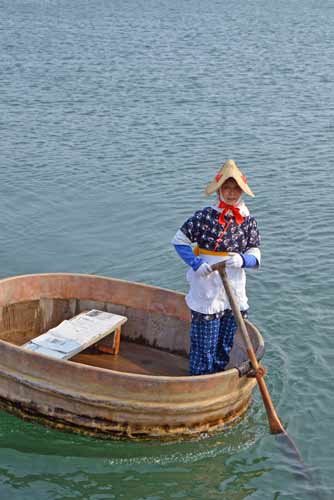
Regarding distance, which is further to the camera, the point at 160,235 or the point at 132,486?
the point at 160,235

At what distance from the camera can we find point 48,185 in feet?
47.5

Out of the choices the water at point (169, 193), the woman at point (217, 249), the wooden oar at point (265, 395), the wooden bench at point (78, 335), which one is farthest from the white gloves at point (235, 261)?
the wooden bench at point (78, 335)

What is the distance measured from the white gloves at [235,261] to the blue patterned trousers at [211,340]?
550 millimetres

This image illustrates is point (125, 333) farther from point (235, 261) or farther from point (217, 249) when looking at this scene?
point (235, 261)

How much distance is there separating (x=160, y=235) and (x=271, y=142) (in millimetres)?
5827

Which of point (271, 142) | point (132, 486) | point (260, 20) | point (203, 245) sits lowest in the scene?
point (132, 486)

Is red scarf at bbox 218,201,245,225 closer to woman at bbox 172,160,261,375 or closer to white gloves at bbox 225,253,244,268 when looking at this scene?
woman at bbox 172,160,261,375

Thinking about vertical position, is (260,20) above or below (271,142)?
above

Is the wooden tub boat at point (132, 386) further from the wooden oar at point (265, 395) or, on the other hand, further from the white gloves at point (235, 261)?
the white gloves at point (235, 261)

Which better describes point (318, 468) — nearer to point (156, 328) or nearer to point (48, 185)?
point (156, 328)

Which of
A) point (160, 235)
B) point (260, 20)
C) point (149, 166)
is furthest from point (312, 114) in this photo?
point (260, 20)

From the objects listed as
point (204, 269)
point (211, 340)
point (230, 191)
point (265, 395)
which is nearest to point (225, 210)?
point (230, 191)

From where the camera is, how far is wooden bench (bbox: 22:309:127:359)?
786 cm

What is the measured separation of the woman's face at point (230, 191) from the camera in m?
6.89
